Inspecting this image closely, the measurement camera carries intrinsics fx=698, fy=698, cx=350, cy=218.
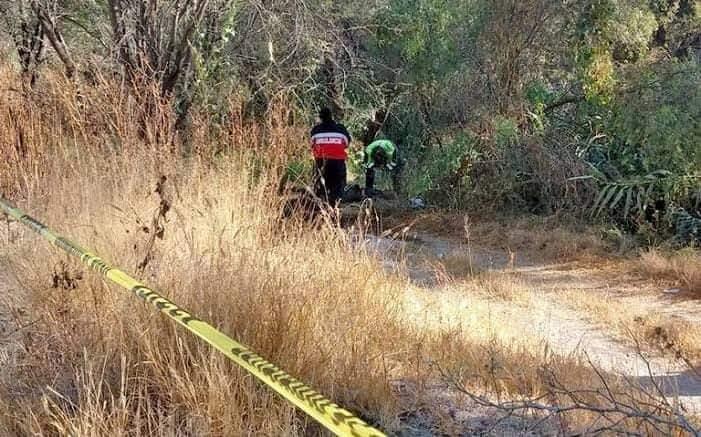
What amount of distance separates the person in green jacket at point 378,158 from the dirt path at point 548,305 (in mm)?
2279

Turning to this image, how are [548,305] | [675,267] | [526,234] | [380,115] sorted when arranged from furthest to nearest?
[380,115]
[526,234]
[675,267]
[548,305]

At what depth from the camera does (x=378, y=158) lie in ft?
39.5

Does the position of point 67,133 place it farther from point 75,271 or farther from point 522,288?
point 522,288

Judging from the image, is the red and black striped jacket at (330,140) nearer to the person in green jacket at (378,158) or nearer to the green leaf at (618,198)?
the person in green jacket at (378,158)

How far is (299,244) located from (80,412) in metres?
1.68

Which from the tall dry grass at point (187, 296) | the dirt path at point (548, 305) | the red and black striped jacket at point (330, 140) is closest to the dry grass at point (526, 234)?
the dirt path at point (548, 305)

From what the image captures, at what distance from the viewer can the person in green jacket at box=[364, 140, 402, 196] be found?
11.9 meters

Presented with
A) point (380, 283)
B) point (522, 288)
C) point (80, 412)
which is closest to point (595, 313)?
point (522, 288)

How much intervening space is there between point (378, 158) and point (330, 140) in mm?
2850

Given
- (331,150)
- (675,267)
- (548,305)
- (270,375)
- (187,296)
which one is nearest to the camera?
(270,375)

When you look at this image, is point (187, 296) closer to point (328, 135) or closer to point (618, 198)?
point (328, 135)

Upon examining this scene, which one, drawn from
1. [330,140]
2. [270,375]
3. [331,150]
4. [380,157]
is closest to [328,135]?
[330,140]

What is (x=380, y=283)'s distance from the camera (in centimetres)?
375

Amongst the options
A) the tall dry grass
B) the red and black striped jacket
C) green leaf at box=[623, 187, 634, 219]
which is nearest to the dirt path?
the tall dry grass
